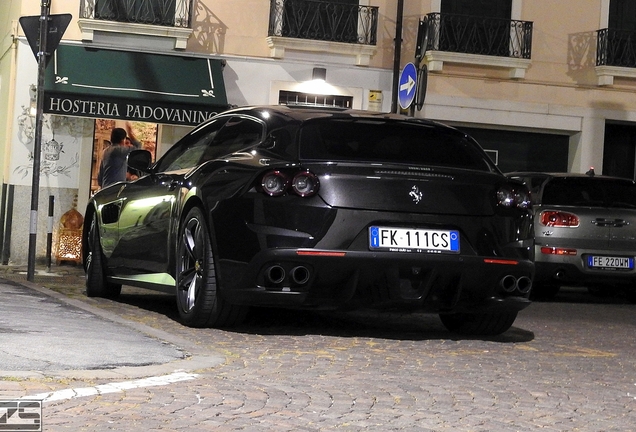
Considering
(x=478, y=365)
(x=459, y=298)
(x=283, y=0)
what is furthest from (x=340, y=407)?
(x=283, y=0)

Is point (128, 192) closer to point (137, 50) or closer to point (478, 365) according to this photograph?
point (478, 365)

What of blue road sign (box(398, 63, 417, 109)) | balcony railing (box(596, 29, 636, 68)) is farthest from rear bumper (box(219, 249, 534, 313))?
balcony railing (box(596, 29, 636, 68))

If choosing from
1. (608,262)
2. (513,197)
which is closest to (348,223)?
(513,197)

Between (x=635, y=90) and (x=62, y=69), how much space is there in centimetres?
1050

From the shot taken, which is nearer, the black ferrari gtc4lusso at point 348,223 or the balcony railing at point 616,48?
the black ferrari gtc4lusso at point 348,223

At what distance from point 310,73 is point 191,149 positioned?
13.7 meters

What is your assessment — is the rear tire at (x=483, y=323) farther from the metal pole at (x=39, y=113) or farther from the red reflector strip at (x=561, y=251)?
the metal pole at (x=39, y=113)

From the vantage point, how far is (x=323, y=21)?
24.3 m

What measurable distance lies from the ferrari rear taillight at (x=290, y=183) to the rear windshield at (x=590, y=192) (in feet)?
24.7

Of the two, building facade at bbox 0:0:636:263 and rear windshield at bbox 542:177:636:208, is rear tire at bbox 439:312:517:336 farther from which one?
building facade at bbox 0:0:636:263

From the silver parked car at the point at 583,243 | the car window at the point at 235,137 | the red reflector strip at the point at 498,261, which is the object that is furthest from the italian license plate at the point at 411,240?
the silver parked car at the point at 583,243

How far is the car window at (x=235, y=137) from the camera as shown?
388 inches

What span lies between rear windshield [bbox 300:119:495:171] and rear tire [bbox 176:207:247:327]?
915mm

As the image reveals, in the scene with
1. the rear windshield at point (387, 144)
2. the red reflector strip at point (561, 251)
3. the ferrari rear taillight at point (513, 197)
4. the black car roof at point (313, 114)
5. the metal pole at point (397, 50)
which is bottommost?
the red reflector strip at point (561, 251)
